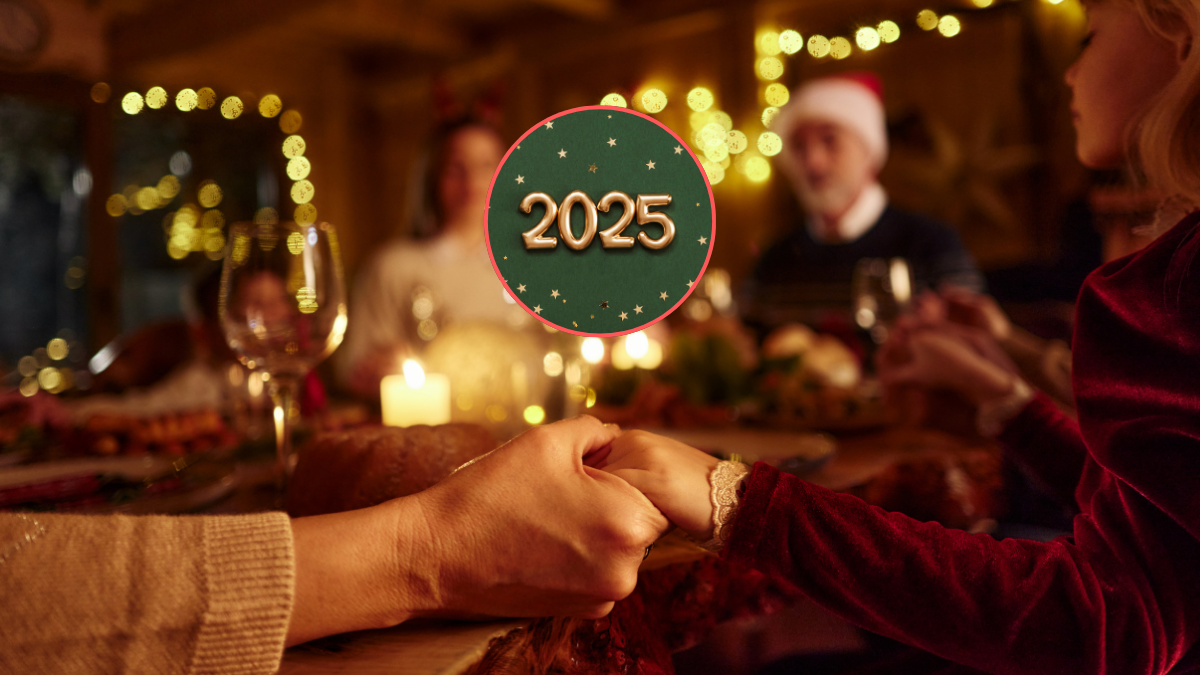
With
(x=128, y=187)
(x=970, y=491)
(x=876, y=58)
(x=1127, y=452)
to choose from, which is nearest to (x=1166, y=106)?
(x=1127, y=452)

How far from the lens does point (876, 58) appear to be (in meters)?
2.78

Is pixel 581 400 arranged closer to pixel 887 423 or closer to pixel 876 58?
pixel 887 423

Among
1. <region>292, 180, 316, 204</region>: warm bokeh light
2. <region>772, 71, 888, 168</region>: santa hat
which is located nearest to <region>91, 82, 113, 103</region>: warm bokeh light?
<region>292, 180, 316, 204</region>: warm bokeh light

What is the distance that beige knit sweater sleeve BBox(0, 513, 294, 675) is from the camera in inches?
12.3

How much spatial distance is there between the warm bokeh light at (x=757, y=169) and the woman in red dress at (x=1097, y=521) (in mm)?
2818

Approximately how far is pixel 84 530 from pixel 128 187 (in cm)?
425

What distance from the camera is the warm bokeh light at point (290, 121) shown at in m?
4.34

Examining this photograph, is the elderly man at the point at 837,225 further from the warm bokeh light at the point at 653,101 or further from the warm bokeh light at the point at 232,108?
the warm bokeh light at the point at 232,108

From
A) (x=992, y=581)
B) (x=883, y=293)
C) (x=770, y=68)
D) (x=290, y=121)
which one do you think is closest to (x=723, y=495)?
(x=992, y=581)

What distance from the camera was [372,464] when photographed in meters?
0.44

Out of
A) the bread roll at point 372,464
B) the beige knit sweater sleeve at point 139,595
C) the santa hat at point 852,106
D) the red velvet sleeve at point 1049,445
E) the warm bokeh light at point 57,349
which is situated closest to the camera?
the beige knit sweater sleeve at point 139,595

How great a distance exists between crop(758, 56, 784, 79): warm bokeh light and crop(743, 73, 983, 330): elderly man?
17 cm

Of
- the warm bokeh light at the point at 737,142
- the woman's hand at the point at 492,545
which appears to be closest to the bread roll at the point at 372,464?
the woman's hand at the point at 492,545

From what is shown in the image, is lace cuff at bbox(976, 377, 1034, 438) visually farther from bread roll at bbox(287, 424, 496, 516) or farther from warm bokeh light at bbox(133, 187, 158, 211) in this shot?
warm bokeh light at bbox(133, 187, 158, 211)
